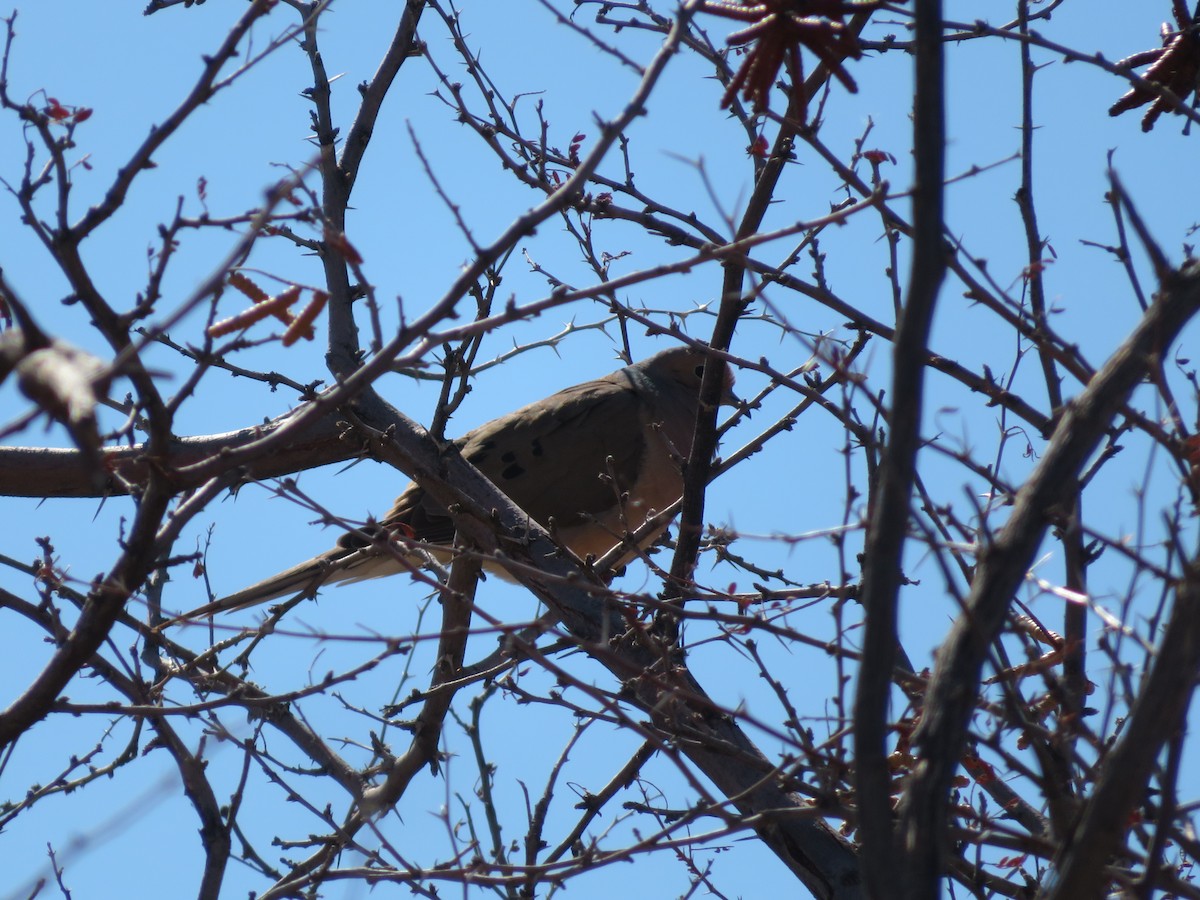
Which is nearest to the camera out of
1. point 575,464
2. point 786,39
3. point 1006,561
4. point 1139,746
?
point 1139,746

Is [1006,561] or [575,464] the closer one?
[1006,561]

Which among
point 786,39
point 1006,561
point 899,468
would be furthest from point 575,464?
point 899,468

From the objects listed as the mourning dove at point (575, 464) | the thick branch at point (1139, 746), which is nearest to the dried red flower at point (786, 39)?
the thick branch at point (1139, 746)

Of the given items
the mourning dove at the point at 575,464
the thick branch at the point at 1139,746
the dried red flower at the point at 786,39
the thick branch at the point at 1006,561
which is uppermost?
the mourning dove at the point at 575,464

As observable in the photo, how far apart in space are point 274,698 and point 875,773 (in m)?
1.83

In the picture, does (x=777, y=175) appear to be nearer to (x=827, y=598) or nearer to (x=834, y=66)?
(x=827, y=598)

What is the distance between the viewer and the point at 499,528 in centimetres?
461

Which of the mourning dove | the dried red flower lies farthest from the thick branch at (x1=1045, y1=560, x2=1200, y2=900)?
the mourning dove

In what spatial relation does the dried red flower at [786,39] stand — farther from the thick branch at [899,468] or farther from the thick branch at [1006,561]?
the thick branch at [1006,561]

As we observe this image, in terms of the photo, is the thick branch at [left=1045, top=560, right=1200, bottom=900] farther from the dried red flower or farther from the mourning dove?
the mourning dove

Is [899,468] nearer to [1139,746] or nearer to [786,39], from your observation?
[1139,746]

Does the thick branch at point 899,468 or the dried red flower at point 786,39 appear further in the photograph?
the dried red flower at point 786,39

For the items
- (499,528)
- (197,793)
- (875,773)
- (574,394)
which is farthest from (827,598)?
(574,394)

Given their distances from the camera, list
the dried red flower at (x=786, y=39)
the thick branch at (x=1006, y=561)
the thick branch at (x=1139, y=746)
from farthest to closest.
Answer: the dried red flower at (x=786, y=39)
the thick branch at (x=1006, y=561)
the thick branch at (x=1139, y=746)
